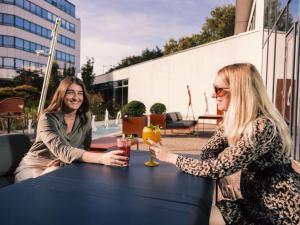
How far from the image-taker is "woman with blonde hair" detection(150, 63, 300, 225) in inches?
60.7

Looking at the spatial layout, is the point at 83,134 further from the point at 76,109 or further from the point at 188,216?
the point at 188,216

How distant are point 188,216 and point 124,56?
146 feet

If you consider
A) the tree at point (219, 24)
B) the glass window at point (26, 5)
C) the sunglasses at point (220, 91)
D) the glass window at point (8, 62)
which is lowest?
the sunglasses at point (220, 91)

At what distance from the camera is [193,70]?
15.9 meters

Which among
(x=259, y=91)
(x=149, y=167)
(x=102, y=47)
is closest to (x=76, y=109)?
(x=149, y=167)

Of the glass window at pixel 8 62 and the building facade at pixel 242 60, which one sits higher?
the glass window at pixel 8 62

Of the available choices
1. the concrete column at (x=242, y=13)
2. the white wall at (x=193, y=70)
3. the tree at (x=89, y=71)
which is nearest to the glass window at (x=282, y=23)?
the white wall at (x=193, y=70)

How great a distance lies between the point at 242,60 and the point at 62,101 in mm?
11619

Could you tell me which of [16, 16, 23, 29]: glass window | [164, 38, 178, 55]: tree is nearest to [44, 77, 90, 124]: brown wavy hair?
[164, 38, 178, 55]: tree

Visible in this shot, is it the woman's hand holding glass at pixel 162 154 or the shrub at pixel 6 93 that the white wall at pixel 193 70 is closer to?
the shrub at pixel 6 93

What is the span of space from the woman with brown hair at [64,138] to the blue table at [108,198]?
0.22 m

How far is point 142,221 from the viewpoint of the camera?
1024 mm

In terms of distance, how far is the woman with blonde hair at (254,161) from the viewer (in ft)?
5.06

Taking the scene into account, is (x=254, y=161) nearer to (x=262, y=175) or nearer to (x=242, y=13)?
(x=262, y=175)
